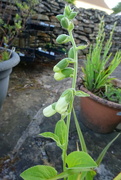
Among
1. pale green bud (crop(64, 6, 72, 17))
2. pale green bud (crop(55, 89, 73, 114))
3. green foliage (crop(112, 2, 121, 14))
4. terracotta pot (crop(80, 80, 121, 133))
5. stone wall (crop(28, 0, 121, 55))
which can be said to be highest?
green foliage (crop(112, 2, 121, 14))

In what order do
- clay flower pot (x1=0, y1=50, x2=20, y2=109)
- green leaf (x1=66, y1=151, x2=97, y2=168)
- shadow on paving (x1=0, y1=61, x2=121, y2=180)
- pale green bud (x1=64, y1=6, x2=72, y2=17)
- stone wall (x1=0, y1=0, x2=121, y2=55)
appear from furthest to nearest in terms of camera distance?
stone wall (x1=0, y1=0, x2=121, y2=55)
clay flower pot (x1=0, y1=50, x2=20, y2=109)
shadow on paving (x1=0, y1=61, x2=121, y2=180)
pale green bud (x1=64, y1=6, x2=72, y2=17)
green leaf (x1=66, y1=151, x2=97, y2=168)

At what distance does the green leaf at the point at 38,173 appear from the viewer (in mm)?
547

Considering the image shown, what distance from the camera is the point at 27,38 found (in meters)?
2.86

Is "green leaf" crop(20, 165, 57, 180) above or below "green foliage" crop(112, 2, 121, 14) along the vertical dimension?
below

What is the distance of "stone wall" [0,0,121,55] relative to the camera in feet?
9.93

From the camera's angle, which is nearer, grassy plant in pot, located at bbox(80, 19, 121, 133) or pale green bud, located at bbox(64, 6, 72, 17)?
pale green bud, located at bbox(64, 6, 72, 17)

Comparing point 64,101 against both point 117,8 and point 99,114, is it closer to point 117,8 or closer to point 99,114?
point 99,114

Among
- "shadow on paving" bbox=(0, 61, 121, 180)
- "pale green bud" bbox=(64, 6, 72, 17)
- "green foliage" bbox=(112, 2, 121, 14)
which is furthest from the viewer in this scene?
"green foliage" bbox=(112, 2, 121, 14)

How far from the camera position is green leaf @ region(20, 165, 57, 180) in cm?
55

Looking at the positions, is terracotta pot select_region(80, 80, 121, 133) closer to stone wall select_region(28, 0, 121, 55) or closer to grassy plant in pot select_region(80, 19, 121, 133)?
grassy plant in pot select_region(80, 19, 121, 133)

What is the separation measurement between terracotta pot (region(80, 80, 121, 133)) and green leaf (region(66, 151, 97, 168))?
79 centimetres

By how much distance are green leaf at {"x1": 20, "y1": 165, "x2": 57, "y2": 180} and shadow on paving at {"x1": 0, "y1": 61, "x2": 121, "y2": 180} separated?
0.52 metres

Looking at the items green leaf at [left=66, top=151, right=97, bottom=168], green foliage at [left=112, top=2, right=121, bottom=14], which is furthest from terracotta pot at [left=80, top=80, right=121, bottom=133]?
green foliage at [left=112, top=2, right=121, bottom=14]

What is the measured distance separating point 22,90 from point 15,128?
76cm
